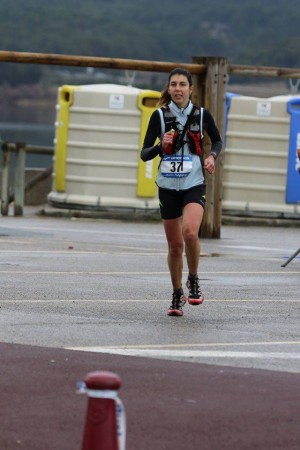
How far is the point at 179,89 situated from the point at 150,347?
2.35 m

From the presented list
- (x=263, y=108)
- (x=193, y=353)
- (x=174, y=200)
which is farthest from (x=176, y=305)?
(x=263, y=108)

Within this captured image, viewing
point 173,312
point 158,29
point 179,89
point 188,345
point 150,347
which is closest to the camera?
point 150,347

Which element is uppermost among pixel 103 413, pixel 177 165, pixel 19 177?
pixel 177 165

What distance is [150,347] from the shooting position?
991cm

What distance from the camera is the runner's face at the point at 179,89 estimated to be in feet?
37.9

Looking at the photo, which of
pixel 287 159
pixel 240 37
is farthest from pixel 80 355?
pixel 240 37

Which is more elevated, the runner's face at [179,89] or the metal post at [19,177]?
the runner's face at [179,89]

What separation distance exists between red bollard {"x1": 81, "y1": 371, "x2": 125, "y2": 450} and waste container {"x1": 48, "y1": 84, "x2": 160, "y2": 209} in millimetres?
18164

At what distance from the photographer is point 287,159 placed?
24.6 m


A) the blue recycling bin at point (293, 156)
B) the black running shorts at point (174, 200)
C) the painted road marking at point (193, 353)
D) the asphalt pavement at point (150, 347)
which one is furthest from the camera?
the blue recycling bin at point (293, 156)

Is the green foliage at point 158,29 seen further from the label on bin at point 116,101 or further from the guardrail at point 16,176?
the label on bin at point 116,101

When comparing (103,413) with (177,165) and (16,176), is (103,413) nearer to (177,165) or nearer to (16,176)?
(177,165)

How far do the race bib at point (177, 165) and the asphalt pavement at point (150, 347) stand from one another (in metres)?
1.00

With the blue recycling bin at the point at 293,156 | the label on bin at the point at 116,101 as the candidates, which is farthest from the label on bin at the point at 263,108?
the label on bin at the point at 116,101
